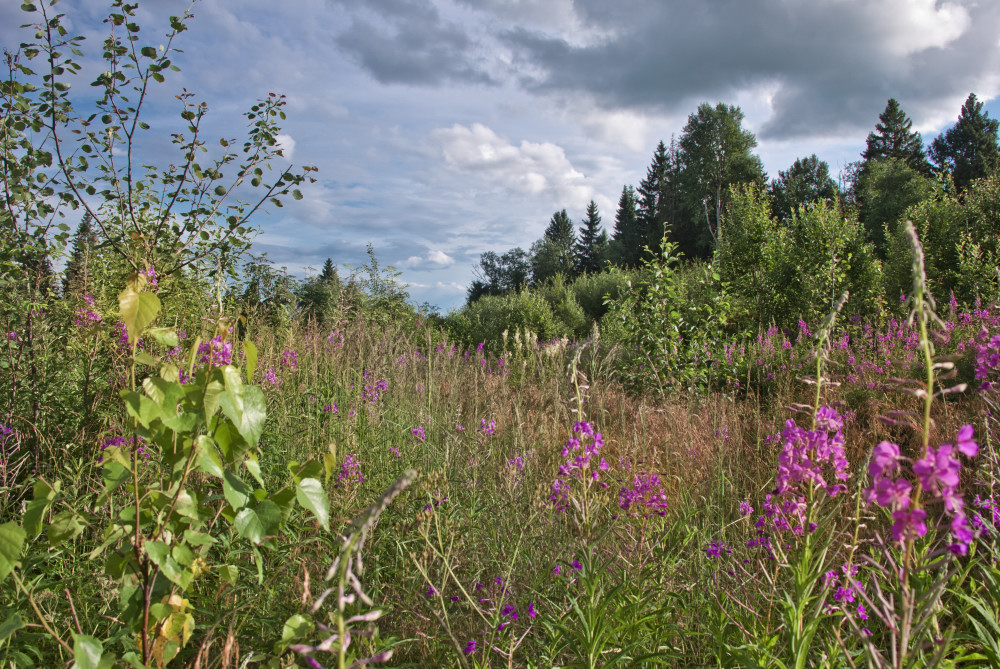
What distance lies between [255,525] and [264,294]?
6584 millimetres

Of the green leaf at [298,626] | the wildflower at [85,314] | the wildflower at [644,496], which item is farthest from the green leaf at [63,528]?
the wildflower at [85,314]

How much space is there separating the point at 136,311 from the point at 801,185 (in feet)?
140

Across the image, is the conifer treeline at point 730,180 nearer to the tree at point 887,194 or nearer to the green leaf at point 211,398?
the tree at point 887,194

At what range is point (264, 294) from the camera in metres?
7.25

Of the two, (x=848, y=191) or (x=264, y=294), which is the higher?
(x=848, y=191)

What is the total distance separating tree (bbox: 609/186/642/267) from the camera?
3775 cm

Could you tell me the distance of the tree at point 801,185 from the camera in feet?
116

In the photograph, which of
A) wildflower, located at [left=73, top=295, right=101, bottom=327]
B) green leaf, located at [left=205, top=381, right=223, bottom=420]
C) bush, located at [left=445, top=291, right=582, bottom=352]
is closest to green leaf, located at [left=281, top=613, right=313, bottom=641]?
green leaf, located at [left=205, top=381, right=223, bottom=420]

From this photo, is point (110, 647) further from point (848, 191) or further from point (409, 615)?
point (848, 191)

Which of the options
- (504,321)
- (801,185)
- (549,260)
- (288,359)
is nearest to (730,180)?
(801,185)

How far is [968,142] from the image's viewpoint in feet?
119

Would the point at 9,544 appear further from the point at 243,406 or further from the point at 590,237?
the point at 590,237

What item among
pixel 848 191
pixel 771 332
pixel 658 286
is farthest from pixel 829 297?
pixel 848 191

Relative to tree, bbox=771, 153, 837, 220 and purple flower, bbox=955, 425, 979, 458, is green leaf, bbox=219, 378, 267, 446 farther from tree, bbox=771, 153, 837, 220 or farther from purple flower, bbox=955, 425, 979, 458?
tree, bbox=771, 153, 837, 220
